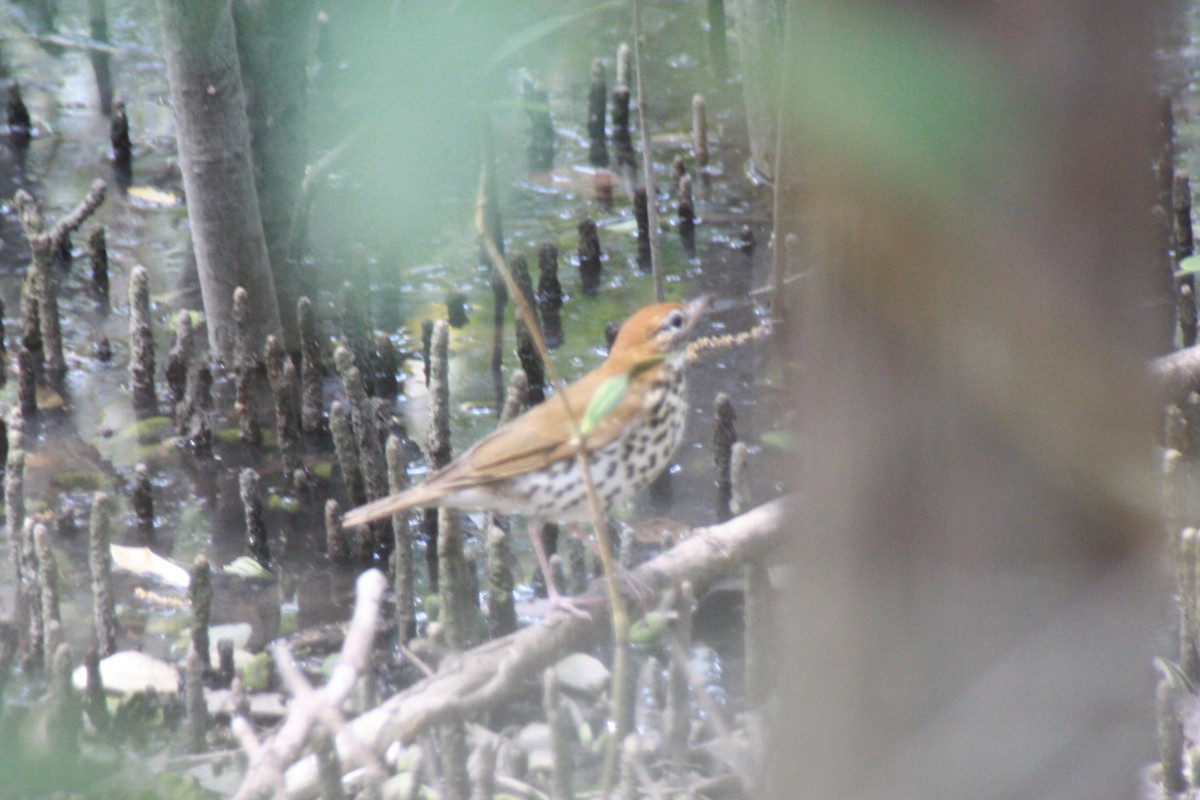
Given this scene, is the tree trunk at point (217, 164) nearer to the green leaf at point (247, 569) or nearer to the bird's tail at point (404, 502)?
the green leaf at point (247, 569)

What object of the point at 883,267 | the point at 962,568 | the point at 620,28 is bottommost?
the point at 962,568

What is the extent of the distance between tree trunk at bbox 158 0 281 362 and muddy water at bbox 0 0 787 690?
20.1 inches

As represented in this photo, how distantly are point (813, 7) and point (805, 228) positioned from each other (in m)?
0.17

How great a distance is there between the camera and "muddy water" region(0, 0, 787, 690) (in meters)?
5.30

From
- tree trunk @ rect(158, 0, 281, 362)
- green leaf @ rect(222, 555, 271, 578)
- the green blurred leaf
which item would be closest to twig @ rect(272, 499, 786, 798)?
the green blurred leaf

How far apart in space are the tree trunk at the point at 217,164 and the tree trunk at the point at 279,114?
346 mm

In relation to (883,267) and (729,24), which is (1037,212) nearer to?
(883,267)

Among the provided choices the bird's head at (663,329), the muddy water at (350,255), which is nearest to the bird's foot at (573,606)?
the bird's head at (663,329)

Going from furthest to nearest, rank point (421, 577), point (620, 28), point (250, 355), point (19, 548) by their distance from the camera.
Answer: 1. point (620, 28)
2. point (250, 355)
3. point (421, 577)
4. point (19, 548)

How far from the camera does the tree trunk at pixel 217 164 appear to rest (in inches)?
248

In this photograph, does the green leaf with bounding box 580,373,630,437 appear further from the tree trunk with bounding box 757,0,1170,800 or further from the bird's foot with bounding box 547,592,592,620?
the bird's foot with bounding box 547,592,592,620

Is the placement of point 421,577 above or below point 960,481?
below

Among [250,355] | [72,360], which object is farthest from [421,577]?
[72,360]

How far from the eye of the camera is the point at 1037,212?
1008mm
